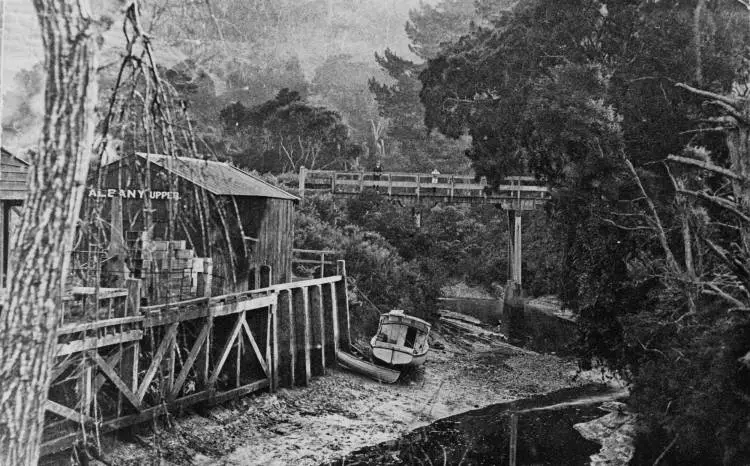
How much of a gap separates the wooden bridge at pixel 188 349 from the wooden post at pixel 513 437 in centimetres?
556

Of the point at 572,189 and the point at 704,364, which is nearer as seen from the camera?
the point at 704,364

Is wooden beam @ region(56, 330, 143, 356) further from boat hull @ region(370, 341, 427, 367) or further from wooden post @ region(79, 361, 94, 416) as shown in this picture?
boat hull @ region(370, 341, 427, 367)

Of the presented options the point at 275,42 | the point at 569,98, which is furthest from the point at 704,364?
the point at 275,42

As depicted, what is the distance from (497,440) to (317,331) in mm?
6804

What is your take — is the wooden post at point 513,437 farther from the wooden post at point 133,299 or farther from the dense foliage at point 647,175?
the wooden post at point 133,299

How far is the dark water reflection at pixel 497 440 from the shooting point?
1442 cm

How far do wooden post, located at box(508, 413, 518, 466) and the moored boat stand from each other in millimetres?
4109

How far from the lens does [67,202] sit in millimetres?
3463

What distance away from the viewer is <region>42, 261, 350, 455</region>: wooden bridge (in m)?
10.7

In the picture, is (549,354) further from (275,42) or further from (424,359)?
(275,42)

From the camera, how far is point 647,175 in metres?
16.0

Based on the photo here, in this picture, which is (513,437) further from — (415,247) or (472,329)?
(415,247)

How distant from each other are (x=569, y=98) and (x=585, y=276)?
15.3ft

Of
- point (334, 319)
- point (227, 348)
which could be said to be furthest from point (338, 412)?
point (334, 319)
